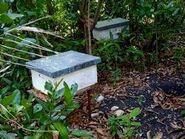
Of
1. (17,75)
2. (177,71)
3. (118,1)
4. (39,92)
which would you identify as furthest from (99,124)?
(118,1)

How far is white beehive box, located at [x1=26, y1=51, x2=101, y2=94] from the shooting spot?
2.45 meters

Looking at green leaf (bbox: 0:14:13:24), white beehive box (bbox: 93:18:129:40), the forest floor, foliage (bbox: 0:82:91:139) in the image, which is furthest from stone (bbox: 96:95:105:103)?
green leaf (bbox: 0:14:13:24)

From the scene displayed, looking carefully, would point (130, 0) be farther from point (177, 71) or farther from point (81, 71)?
point (81, 71)

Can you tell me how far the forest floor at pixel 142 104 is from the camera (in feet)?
9.27

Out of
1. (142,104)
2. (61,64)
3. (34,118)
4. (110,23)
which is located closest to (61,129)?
(34,118)

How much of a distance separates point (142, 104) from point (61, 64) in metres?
1.00

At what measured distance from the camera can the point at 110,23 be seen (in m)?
4.32

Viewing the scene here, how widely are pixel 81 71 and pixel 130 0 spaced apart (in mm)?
1938

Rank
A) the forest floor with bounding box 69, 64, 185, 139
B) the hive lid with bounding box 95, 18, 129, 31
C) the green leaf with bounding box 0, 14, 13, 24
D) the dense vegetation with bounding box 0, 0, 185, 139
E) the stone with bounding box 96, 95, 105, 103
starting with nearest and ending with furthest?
the green leaf with bounding box 0, 14, 13, 24 < the forest floor with bounding box 69, 64, 185, 139 < the stone with bounding box 96, 95, 105, 103 < the dense vegetation with bounding box 0, 0, 185, 139 < the hive lid with bounding box 95, 18, 129, 31

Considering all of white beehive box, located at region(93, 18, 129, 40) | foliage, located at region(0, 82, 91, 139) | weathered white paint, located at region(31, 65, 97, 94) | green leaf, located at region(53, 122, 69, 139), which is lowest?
weathered white paint, located at region(31, 65, 97, 94)

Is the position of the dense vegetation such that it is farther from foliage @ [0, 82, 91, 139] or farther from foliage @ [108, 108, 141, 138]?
foliage @ [0, 82, 91, 139]

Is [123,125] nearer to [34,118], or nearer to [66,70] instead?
[66,70]

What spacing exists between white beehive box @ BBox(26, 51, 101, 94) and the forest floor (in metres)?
0.43

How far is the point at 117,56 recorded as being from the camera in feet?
12.6
